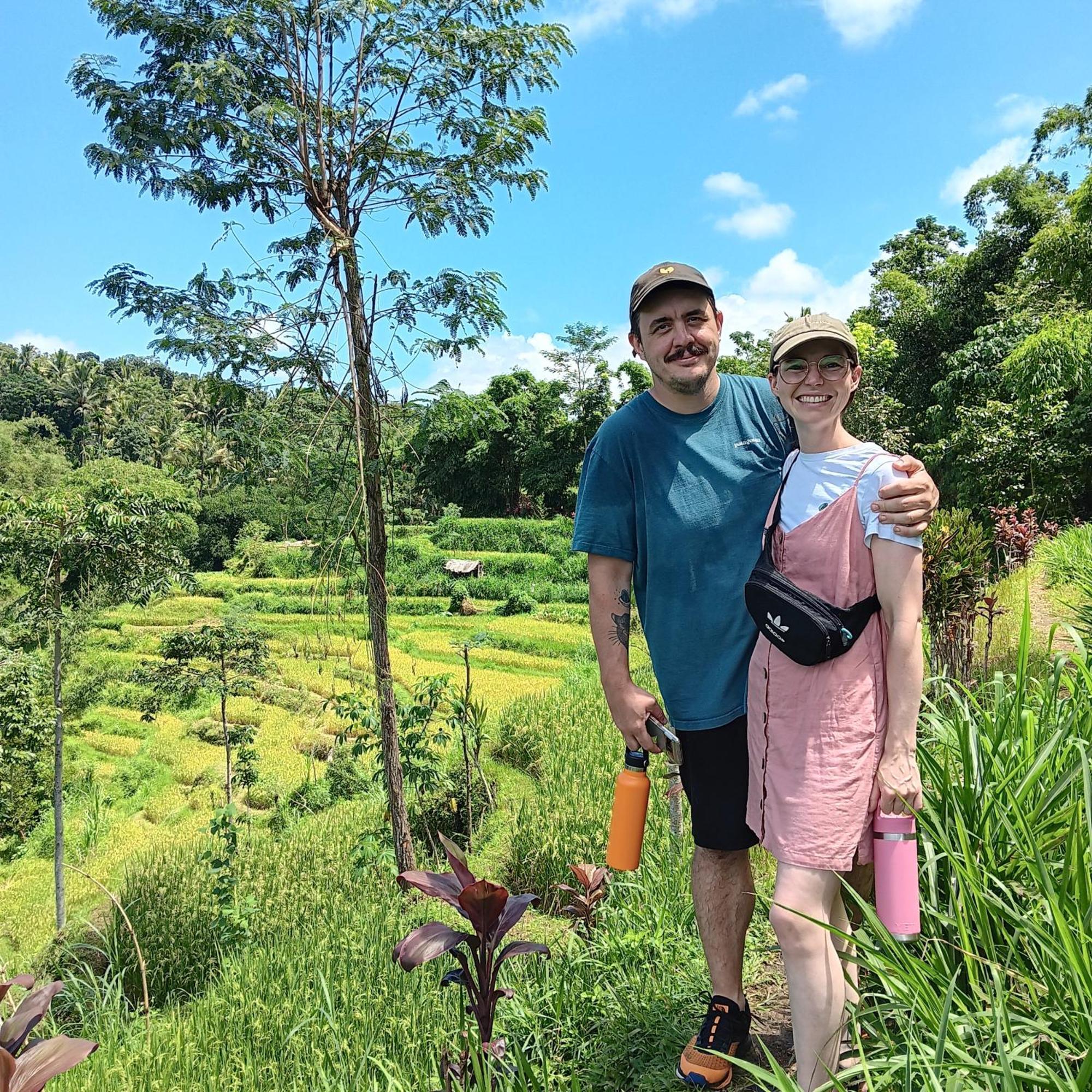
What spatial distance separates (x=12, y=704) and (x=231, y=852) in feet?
21.4

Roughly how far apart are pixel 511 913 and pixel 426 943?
6.3 inches

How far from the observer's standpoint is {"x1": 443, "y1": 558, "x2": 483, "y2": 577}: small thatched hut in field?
21.0m

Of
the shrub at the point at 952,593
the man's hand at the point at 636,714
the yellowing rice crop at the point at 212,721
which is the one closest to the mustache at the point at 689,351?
the man's hand at the point at 636,714

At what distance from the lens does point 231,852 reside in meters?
3.78

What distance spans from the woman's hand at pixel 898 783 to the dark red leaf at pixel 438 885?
27.7 inches

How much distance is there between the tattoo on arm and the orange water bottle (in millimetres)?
222

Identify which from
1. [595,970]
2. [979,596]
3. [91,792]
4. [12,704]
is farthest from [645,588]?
[91,792]

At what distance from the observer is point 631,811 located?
1472mm

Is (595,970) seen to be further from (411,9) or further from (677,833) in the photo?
(411,9)

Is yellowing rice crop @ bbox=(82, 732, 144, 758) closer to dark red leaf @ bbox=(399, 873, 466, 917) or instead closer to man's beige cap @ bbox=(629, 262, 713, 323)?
dark red leaf @ bbox=(399, 873, 466, 917)

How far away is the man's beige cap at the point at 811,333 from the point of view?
3.97 ft

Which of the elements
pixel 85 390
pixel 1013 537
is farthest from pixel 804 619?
pixel 85 390

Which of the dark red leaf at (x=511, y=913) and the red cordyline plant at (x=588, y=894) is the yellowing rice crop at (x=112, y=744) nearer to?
the red cordyline plant at (x=588, y=894)

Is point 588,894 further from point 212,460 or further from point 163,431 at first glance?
point 163,431
